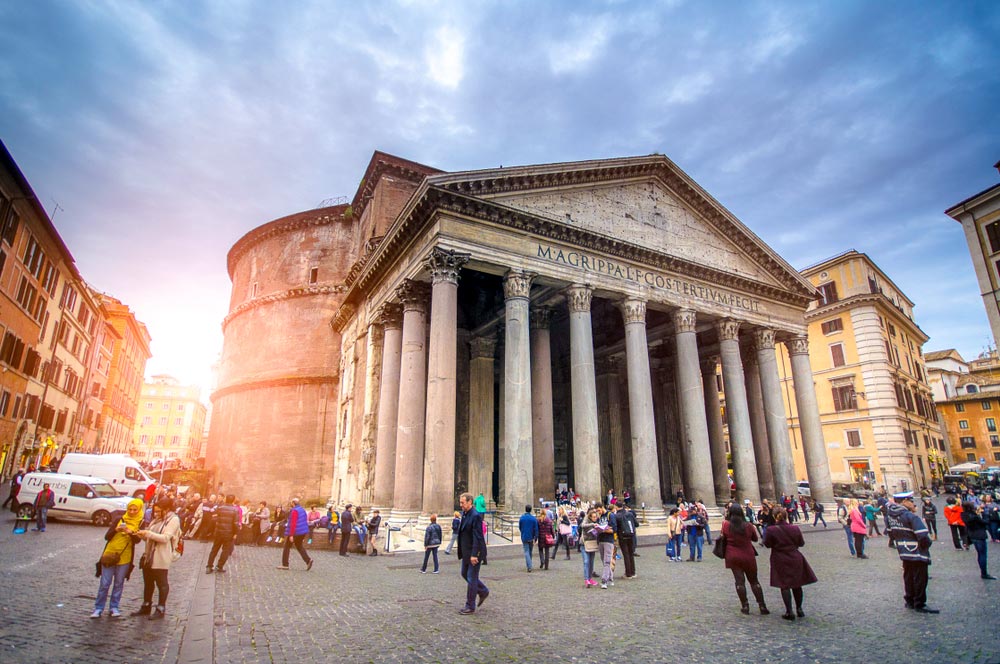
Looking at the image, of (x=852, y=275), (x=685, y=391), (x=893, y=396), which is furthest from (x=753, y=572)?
(x=852, y=275)

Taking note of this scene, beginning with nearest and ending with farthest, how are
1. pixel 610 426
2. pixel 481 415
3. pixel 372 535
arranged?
1. pixel 372 535
2. pixel 481 415
3. pixel 610 426

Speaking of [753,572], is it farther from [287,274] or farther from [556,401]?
[287,274]

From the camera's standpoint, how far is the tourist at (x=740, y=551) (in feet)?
18.2

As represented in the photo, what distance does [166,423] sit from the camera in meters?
74.7

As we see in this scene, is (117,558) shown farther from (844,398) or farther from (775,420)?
(844,398)

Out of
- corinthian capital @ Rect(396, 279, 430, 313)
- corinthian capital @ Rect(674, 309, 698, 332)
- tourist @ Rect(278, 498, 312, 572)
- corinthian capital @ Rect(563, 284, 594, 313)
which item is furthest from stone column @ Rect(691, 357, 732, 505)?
tourist @ Rect(278, 498, 312, 572)

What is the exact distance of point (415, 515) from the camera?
13516mm

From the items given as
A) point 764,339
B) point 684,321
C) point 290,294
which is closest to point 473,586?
point 684,321

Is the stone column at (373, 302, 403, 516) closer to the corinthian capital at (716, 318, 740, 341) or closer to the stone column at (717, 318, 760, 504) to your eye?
the stone column at (717, 318, 760, 504)

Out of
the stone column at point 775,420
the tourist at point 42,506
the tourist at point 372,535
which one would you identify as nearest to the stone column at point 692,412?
the stone column at point 775,420

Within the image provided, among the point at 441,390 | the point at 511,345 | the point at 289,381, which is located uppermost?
the point at 289,381

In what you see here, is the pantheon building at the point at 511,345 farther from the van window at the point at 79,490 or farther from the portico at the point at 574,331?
the van window at the point at 79,490

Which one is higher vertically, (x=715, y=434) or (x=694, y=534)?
(x=715, y=434)

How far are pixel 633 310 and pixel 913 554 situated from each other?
1130 centimetres
